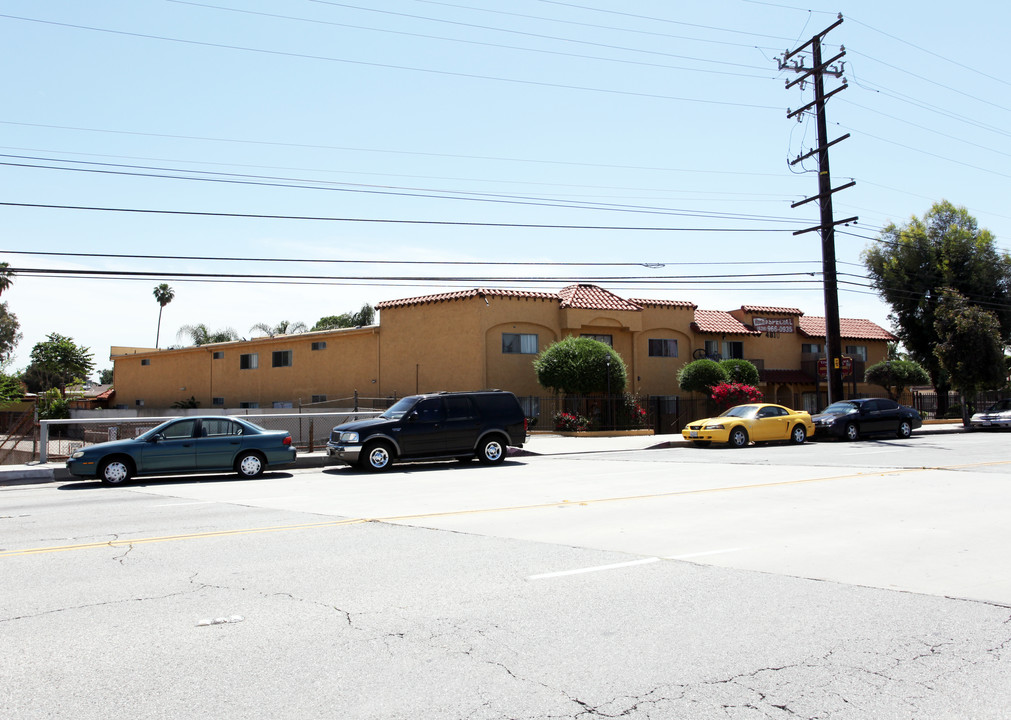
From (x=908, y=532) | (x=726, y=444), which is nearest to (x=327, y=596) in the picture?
(x=908, y=532)

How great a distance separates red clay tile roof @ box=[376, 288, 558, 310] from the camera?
110 ft

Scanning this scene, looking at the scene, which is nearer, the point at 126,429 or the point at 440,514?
the point at 440,514

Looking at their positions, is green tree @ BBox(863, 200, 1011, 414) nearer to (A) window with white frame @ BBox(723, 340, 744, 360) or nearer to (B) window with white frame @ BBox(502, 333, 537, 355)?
(A) window with white frame @ BBox(723, 340, 744, 360)

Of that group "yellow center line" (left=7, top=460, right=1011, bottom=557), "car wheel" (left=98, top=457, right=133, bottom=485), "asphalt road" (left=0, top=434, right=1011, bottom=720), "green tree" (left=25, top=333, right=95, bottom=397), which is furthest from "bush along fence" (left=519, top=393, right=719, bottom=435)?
"green tree" (left=25, top=333, right=95, bottom=397)

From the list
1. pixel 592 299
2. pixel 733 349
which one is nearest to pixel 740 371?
pixel 733 349

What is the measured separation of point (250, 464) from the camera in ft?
56.5

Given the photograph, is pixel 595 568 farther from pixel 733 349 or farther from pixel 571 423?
pixel 733 349

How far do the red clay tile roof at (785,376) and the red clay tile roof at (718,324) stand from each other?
229 centimetres

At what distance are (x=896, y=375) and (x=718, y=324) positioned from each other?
33.9 ft

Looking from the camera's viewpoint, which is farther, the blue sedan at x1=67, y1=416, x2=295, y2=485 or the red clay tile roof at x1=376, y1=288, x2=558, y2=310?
the red clay tile roof at x1=376, y1=288, x2=558, y2=310

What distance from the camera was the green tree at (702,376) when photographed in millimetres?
35781

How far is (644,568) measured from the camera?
7.16 m

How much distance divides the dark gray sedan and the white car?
7646 millimetres

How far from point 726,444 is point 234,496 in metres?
16.8
